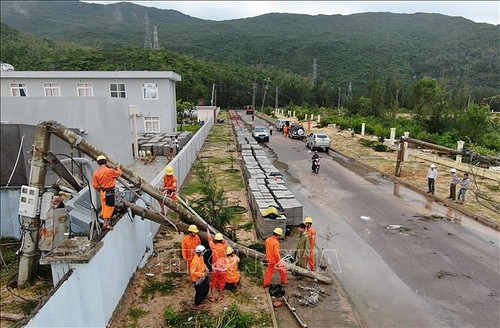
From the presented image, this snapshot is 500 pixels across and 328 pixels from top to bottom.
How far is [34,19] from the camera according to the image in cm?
18438

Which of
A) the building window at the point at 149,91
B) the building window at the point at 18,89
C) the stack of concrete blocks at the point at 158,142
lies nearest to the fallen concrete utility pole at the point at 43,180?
the stack of concrete blocks at the point at 158,142

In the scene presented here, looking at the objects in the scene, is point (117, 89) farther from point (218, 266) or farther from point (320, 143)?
point (218, 266)

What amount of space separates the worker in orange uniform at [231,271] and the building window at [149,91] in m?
24.1

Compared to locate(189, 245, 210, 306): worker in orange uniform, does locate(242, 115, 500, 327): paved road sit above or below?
below

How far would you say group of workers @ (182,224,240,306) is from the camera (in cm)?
723

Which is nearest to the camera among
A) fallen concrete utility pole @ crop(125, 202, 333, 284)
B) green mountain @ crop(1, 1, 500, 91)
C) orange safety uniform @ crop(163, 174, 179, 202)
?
fallen concrete utility pole @ crop(125, 202, 333, 284)

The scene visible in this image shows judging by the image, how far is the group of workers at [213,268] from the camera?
7231 mm

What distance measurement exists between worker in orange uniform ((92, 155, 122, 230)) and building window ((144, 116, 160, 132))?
77.9 feet

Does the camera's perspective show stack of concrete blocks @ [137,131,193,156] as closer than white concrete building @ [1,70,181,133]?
Yes

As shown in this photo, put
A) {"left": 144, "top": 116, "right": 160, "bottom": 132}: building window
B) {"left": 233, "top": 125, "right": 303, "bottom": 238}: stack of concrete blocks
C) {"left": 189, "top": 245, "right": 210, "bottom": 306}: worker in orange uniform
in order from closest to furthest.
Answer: {"left": 189, "top": 245, "right": 210, "bottom": 306}: worker in orange uniform < {"left": 233, "top": 125, "right": 303, "bottom": 238}: stack of concrete blocks < {"left": 144, "top": 116, "right": 160, "bottom": 132}: building window

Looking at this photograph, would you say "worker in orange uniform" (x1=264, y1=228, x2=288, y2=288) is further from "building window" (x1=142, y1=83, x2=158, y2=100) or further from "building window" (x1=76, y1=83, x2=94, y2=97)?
"building window" (x1=76, y1=83, x2=94, y2=97)

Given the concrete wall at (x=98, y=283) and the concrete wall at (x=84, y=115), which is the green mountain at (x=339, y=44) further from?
the concrete wall at (x=98, y=283)

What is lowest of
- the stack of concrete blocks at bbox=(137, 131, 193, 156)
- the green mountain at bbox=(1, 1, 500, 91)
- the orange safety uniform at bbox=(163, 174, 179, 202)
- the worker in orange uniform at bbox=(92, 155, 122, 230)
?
the stack of concrete blocks at bbox=(137, 131, 193, 156)

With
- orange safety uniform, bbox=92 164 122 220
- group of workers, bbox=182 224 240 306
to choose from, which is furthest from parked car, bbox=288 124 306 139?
orange safety uniform, bbox=92 164 122 220
